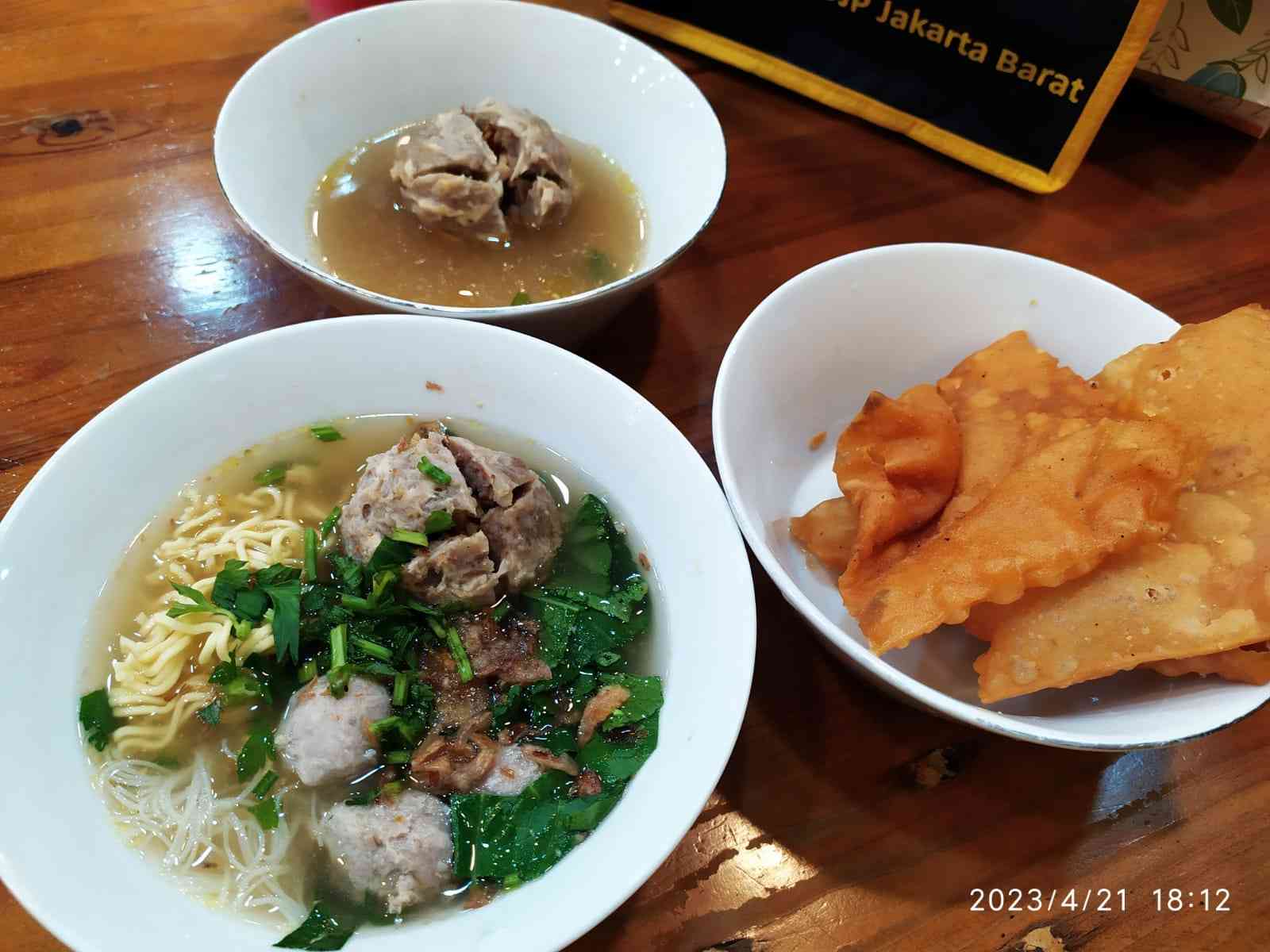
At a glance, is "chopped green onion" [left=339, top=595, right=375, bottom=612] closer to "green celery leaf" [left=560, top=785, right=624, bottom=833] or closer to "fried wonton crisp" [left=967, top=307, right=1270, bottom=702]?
"green celery leaf" [left=560, top=785, right=624, bottom=833]

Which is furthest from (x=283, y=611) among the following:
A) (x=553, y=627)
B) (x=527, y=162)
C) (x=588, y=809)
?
(x=527, y=162)

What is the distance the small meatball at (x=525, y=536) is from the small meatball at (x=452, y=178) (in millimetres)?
852

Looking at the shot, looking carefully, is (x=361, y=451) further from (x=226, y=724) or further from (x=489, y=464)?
(x=226, y=724)

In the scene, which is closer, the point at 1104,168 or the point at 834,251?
the point at 834,251

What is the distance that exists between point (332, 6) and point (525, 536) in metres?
1.99

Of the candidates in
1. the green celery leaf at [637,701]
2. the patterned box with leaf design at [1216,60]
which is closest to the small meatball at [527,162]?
the green celery leaf at [637,701]

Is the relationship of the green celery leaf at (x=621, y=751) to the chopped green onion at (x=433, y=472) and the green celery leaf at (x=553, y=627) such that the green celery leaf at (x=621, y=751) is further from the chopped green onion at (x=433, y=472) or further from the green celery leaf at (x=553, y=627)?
the chopped green onion at (x=433, y=472)

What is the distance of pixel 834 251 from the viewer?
2232 mm

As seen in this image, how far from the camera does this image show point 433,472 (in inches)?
52.9

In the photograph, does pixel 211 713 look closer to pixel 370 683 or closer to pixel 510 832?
pixel 370 683

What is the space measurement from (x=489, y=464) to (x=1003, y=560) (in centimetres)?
84

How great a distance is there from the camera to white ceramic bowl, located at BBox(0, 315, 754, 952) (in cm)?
100

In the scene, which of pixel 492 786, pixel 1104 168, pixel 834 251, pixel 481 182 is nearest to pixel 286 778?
pixel 492 786

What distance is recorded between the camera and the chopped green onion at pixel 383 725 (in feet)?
4.01
